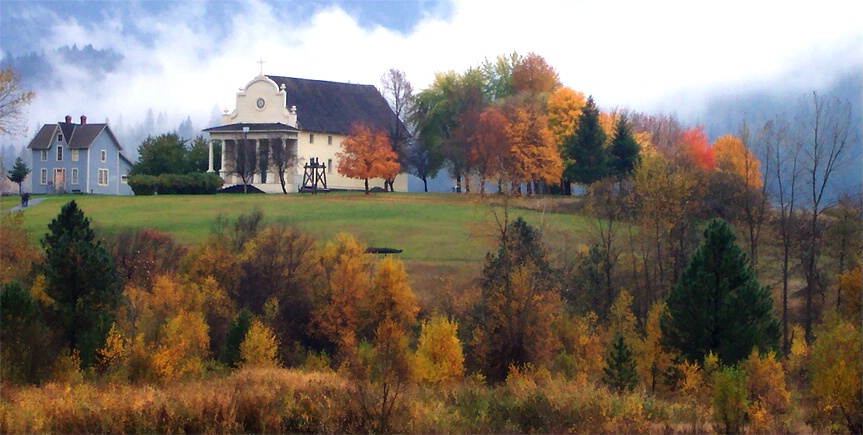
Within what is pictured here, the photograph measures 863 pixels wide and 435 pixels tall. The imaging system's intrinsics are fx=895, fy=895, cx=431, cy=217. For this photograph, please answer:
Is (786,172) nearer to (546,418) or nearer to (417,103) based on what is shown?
(546,418)

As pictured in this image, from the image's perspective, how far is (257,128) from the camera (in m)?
68.4

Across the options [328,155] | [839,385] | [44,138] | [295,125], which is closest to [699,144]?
[328,155]

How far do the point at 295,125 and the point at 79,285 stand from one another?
40502 mm

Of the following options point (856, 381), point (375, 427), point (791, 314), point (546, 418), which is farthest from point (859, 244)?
point (375, 427)

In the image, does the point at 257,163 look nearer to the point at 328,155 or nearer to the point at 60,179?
the point at 328,155

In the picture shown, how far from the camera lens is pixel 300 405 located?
16938mm

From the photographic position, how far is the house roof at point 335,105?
233 ft

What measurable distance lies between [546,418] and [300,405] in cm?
469

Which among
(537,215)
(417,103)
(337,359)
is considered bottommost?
A: (337,359)

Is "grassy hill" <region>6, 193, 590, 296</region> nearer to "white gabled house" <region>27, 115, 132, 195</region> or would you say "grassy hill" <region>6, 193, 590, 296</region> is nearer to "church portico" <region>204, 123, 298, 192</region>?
"white gabled house" <region>27, 115, 132, 195</region>

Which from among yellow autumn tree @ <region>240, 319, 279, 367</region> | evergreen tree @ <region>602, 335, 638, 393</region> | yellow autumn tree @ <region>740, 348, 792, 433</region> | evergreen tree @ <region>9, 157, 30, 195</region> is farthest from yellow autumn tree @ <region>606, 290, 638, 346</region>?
evergreen tree @ <region>9, 157, 30, 195</region>

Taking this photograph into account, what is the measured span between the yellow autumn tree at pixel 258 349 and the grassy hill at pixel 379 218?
7214 millimetres

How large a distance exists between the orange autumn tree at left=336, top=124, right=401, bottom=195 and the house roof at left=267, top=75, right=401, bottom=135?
9.30m

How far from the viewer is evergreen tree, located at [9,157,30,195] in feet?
Answer: 175
